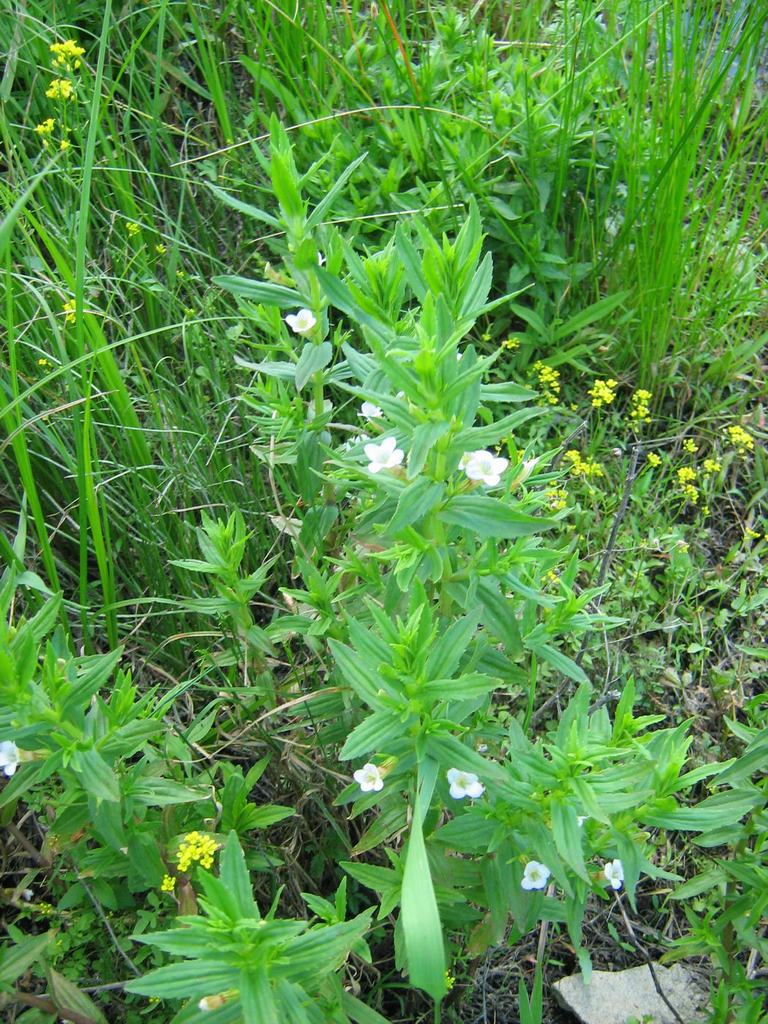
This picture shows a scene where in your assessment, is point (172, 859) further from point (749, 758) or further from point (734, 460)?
point (734, 460)

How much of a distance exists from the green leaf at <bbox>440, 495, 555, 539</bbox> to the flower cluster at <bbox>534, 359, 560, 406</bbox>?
4.13 feet

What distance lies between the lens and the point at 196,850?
1628 mm

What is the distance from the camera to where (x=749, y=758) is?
169 centimetres

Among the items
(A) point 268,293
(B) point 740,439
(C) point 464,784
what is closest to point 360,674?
(C) point 464,784

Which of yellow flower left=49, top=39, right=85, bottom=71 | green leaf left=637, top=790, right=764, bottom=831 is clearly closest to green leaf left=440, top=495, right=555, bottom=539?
green leaf left=637, top=790, right=764, bottom=831

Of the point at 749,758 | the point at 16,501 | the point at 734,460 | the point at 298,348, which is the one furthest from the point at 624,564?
the point at 16,501

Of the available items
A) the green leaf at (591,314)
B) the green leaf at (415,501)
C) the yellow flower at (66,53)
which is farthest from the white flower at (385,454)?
the yellow flower at (66,53)

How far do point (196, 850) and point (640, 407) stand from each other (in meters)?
1.85

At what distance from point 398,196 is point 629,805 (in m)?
1.97

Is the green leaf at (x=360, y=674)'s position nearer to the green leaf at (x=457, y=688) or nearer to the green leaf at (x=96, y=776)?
the green leaf at (x=457, y=688)

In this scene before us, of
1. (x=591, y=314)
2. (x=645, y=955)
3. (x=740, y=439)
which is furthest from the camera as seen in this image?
(x=591, y=314)

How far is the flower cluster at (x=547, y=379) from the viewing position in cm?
274

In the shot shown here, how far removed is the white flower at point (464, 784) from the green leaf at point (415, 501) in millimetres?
421

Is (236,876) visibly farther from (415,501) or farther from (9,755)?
(415,501)
